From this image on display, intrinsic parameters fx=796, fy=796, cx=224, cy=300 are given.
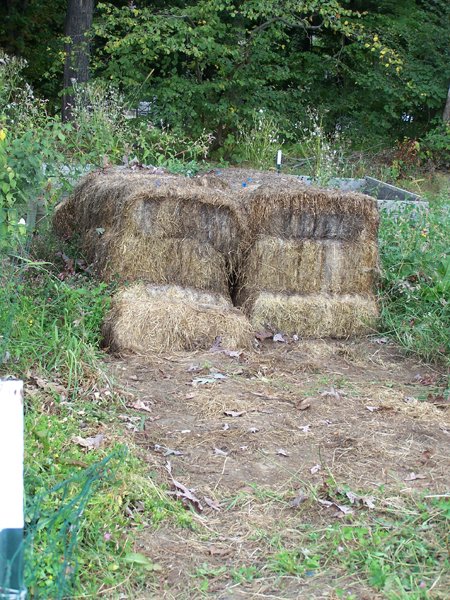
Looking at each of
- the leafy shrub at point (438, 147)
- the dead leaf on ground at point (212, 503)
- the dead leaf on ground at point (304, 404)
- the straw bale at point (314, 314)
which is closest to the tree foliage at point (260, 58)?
the leafy shrub at point (438, 147)

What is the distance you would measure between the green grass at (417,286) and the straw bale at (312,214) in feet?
1.63

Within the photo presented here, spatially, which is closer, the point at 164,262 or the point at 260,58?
the point at 164,262

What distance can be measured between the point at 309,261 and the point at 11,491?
4751mm

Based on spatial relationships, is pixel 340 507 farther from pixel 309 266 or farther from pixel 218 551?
pixel 309 266

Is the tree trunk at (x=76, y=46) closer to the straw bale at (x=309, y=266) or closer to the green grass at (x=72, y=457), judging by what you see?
the straw bale at (x=309, y=266)

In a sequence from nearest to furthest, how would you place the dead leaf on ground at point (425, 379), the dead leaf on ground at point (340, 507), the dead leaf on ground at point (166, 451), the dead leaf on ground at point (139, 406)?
the dead leaf on ground at point (340, 507) → the dead leaf on ground at point (166, 451) → the dead leaf on ground at point (139, 406) → the dead leaf on ground at point (425, 379)

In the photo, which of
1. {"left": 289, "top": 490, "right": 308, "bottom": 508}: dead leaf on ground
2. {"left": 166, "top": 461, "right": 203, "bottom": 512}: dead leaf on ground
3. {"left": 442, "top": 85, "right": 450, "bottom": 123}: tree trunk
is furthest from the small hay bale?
{"left": 442, "top": 85, "right": 450, "bottom": 123}: tree trunk

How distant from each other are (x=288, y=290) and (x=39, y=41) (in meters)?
14.0

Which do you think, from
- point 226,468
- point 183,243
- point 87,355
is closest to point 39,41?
point 183,243

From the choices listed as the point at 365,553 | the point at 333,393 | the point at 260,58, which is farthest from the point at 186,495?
the point at 260,58

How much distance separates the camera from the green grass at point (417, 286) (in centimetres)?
657

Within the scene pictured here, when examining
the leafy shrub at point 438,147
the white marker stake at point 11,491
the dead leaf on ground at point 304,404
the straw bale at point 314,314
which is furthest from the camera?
the leafy shrub at point 438,147

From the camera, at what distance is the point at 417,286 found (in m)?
7.05

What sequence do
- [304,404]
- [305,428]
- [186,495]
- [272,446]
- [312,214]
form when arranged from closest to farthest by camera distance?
[186,495] → [272,446] → [305,428] → [304,404] → [312,214]
